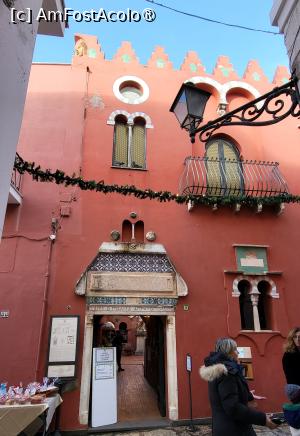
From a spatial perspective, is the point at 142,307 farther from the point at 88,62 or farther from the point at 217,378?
the point at 88,62

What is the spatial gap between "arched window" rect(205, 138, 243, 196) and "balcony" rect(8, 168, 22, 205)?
4.53 metres

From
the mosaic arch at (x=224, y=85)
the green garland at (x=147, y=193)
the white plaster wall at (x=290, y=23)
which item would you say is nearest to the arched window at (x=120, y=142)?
the green garland at (x=147, y=193)

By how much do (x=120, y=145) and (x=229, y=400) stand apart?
22.9 ft

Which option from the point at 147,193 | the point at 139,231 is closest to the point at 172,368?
the point at 139,231

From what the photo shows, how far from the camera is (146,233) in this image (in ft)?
24.0

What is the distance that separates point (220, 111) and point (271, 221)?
3591 mm

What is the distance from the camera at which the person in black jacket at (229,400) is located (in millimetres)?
Answer: 2381

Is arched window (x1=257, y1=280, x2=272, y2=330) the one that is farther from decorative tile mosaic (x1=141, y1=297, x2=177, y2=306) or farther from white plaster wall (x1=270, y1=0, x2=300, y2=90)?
white plaster wall (x1=270, y1=0, x2=300, y2=90)

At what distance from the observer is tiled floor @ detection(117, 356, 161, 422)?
6.60m

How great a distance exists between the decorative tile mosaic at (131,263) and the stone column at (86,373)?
1.12 m

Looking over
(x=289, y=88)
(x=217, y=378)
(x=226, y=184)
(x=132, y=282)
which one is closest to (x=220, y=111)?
(x=226, y=184)

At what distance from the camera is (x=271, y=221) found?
7.93 m

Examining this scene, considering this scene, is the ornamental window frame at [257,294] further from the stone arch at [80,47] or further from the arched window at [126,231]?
the stone arch at [80,47]

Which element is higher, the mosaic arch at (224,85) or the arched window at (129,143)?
the mosaic arch at (224,85)
